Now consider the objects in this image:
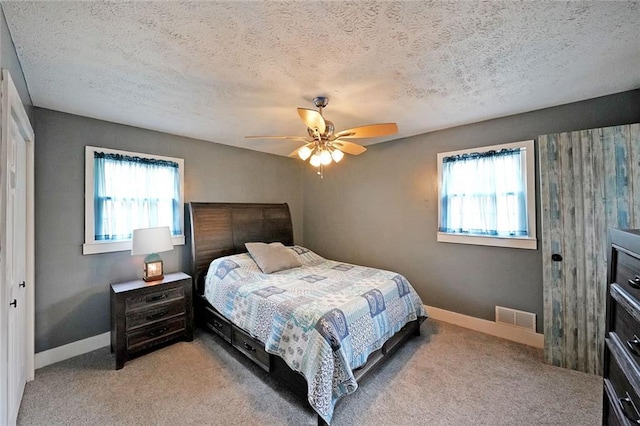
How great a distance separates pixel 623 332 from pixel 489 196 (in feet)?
7.40

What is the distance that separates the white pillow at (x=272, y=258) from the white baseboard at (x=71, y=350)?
5.90 ft

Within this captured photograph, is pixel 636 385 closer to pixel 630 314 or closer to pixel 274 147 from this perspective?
pixel 630 314

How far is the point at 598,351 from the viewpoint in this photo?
2.26 metres

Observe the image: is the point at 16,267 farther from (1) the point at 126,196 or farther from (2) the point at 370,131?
(2) the point at 370,131

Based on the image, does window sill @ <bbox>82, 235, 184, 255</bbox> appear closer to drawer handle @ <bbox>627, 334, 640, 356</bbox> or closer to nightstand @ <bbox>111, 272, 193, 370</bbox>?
nightstand @ <bbox>111, 272, 193, 370</bbox>

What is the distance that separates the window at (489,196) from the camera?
2.83m

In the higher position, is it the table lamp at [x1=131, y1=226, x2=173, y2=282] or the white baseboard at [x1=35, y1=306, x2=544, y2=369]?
the table lamp at [x1=131, y1=226, x2=173, y2=282]

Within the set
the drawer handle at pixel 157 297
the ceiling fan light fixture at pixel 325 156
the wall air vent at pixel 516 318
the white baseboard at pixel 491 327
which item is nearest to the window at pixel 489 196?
the wall air vent at pixel 516 318

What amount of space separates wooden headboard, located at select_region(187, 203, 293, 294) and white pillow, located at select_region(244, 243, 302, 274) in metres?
0.42

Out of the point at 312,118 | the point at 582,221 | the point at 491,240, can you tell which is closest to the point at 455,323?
the point at 491,240

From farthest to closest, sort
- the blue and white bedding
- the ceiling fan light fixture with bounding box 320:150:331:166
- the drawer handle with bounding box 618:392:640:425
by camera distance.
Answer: the ceiling fan light fixture with bounding box 320:150:331:166
the blue and white bedding
the drawer handle with bounding box 618:392:640:425

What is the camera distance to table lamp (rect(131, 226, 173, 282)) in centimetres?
275

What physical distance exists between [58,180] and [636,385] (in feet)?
14.0

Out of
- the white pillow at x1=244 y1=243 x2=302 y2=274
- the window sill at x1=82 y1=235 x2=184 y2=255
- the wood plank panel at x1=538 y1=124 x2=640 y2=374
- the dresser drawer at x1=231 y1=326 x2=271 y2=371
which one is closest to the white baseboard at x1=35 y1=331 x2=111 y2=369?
the window sill at x1=82 y1=235 x2=184 y2=255
